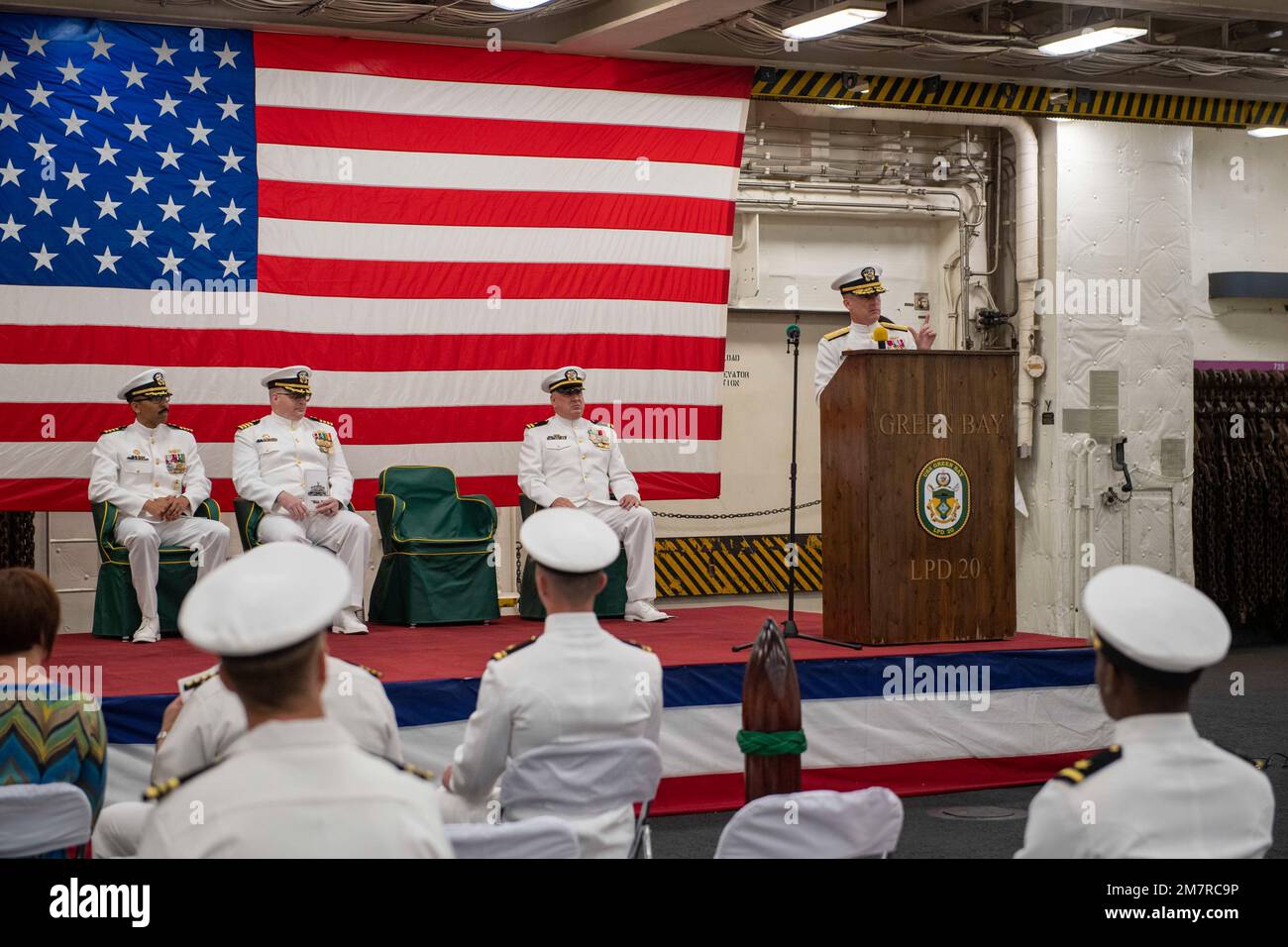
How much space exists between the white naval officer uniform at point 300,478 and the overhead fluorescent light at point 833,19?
10.9 feet

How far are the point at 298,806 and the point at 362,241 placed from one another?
244 inches

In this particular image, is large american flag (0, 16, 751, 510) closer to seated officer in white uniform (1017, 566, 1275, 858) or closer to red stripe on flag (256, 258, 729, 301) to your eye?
red stripe on flag (256, 258, 729, 301)

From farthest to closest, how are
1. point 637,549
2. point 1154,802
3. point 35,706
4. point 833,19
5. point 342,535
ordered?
1. point 833,19
2. point 637,549
3. point 342,535
4. point 35,706
5. point 1154,802

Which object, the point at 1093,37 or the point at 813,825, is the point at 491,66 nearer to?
the point at 1093,37

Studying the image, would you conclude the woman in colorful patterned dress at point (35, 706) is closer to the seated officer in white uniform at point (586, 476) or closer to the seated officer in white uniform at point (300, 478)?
the seated officer in white uniform at point (300, 478)

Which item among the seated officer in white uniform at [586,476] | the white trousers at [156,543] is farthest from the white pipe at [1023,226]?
the white trousers at [156,543]

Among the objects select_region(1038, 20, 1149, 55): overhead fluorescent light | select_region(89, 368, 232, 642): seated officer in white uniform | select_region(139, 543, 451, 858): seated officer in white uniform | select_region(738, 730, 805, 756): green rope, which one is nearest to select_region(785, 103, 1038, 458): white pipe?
select_region(1038, 20, 1149, 55): overhead fluorescent light

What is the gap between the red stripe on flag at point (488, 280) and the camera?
743cm

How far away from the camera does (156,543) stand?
6.58m

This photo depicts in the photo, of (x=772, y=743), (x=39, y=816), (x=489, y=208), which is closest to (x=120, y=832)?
(x=39, y=816)

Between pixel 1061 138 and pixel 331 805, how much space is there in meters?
8.96

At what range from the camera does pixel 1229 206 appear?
1095 cm
